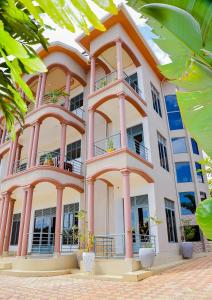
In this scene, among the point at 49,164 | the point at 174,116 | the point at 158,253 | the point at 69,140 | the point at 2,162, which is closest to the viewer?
the point at 158,253

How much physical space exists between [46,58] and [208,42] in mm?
16129

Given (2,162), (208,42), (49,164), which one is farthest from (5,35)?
(2,162)

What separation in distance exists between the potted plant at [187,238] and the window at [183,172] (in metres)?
3.22

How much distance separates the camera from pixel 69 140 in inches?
640

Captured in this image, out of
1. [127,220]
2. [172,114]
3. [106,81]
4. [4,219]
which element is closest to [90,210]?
[127,220]

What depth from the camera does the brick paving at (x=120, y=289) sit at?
19.7 ft

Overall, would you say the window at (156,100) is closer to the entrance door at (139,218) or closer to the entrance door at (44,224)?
the entrance door at (139,218)

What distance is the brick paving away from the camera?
6.02 metres

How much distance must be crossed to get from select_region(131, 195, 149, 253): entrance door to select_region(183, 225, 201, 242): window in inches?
159

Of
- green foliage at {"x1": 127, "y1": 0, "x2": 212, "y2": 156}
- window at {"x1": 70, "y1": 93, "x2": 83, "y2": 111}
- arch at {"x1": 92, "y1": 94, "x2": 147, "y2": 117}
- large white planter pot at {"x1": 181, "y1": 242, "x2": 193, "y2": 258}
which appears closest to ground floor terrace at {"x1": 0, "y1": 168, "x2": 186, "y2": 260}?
large white planter pot at {"x1": 181, "y1": 242, "x2": 193, "y2": 258}

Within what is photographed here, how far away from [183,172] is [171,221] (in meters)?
4.96

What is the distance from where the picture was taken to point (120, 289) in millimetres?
6945

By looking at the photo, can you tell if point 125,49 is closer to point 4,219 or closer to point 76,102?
point 76,102

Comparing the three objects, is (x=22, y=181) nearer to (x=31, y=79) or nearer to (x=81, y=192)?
(x=81, y=192)
